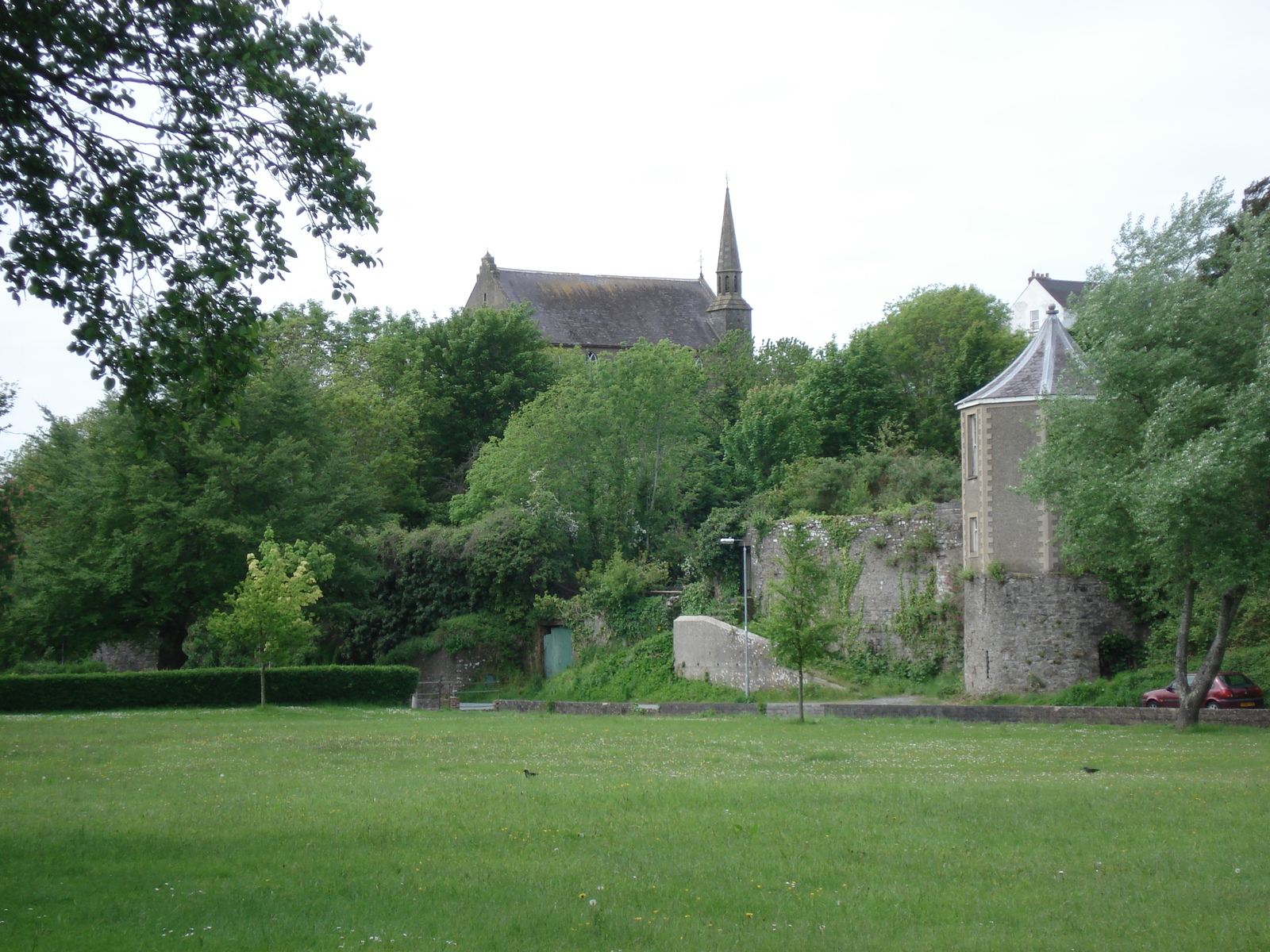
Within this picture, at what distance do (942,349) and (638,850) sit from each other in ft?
164

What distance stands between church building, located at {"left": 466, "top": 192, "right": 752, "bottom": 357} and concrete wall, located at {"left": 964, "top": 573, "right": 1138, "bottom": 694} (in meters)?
47.8

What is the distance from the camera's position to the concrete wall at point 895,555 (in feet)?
117

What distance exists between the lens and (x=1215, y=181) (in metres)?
24.2

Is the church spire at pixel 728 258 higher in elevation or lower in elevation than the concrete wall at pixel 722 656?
higher

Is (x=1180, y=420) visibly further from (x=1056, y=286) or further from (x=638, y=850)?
(x=1056, y=286)

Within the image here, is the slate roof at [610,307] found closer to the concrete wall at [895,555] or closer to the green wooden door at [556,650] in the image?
the green wooden door at [556,650]

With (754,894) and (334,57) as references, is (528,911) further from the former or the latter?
(334,57)

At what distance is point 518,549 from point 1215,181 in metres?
28.3

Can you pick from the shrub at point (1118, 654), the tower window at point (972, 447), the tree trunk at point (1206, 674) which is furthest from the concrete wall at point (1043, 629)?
the tree trunk at point (1206, 674)

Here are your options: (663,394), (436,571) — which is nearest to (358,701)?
(436,571)

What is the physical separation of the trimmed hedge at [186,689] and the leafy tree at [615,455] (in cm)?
1294

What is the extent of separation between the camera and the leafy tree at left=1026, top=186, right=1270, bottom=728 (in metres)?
22.3

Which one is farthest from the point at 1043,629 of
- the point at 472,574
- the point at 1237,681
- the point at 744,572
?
the point at 472,574

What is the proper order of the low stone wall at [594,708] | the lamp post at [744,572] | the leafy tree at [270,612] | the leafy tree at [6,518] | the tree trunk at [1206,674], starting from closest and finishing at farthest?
the leafy tree at [6,518] → the tree trunk at [1206,674] → the leafy tree at [270,612] → the low stone wall at [594,708] → the lamp post at [744,572]
